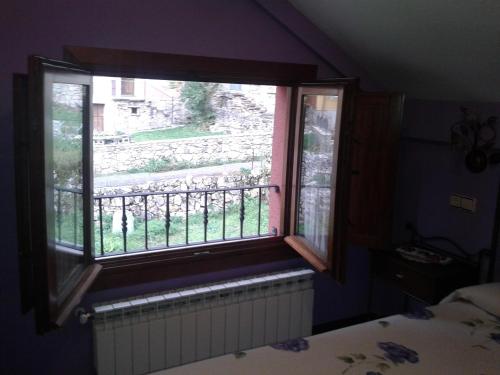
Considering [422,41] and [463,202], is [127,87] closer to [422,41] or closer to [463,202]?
[422,41]

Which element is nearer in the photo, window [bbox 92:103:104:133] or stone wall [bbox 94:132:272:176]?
window [bbox 92:103:104:133]

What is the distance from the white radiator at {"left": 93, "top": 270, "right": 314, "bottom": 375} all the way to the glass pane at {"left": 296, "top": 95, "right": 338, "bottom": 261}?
0.96 feet

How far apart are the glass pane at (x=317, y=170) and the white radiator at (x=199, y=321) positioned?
0.29 meters

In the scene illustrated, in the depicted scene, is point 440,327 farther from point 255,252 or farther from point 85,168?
point 85,168

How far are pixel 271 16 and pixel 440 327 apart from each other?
1.74 meters

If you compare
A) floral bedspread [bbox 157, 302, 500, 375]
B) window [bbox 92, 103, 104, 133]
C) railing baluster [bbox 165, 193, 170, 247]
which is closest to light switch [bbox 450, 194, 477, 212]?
floral bedspread [bbox 157, 302, 500, 375]

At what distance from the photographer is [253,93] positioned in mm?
3076

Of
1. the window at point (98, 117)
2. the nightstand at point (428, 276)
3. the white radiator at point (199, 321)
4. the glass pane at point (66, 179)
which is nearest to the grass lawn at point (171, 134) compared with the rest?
the window at point (98, 117)

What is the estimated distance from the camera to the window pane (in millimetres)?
1812

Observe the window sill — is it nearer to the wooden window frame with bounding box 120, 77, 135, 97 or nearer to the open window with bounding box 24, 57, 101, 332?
the open window with bounding box 24, 57, 101, 332

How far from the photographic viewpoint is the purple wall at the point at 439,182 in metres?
2.65

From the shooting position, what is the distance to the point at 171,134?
296cm

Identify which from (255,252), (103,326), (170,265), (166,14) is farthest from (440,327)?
(166,14)

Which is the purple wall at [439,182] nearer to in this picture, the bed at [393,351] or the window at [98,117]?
the bed at [393,351]
